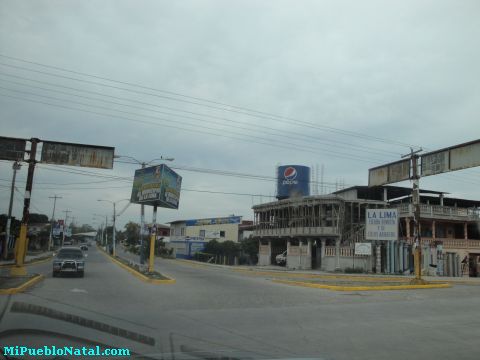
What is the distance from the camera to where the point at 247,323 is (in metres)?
11.0

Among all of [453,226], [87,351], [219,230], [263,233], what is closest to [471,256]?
[453,226]

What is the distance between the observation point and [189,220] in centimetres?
8562

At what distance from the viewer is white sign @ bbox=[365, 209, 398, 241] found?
32.9 metres

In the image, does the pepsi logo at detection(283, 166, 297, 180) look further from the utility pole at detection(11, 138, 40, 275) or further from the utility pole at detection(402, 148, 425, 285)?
the utility pole at detection(11, 138, 40, 275)

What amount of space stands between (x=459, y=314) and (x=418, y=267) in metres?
10.8

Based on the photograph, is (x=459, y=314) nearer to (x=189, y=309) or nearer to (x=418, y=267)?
(x=189, y=309)

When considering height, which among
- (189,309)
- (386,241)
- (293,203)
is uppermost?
(293,203)

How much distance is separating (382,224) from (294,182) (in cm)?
2633

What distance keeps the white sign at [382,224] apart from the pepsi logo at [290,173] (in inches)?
1014

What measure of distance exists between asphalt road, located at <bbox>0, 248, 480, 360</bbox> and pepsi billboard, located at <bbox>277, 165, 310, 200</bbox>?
40.5m

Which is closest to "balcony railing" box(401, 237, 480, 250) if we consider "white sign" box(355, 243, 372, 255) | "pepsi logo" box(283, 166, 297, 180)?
"white sign" box(355, 243, 372, 255)

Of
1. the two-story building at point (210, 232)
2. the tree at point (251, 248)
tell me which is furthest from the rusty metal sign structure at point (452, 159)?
the two-story building at point (210, 232)

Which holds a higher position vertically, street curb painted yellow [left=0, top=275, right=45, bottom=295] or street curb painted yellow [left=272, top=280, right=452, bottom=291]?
street curb painted yellow [left=272, top=280, right=452, bottom=291]

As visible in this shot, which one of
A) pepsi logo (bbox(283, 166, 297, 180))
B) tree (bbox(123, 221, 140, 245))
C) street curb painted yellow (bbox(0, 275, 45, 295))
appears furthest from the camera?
tree (bbox(123, 221, 140, 245))
